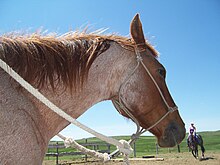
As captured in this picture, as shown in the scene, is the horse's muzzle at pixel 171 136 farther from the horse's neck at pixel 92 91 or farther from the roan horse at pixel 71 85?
the horse's neck at pixel 92 91

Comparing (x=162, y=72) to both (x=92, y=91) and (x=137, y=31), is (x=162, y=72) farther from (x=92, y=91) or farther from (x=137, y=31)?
(x=92, y=91)

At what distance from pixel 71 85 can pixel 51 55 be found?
267 millimetres

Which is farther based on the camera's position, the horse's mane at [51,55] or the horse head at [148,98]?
the horse head at [148,98]

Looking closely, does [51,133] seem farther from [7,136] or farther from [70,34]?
[70,34]

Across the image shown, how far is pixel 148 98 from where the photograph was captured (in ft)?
7.39

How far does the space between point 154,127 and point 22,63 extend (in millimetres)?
1362

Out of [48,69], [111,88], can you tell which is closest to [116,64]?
[111,88]

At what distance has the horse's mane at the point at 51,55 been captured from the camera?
168cm

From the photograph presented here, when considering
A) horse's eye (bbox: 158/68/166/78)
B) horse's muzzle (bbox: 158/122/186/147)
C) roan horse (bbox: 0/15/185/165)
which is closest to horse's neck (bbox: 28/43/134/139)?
roan horse (bbox: 0/15/185/165)

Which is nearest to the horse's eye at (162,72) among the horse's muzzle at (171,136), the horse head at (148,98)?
the horse head at (148,98)

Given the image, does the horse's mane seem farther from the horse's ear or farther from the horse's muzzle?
the horse's muzzle

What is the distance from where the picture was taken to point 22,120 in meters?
1.51

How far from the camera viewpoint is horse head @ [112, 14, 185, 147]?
87.7 inches

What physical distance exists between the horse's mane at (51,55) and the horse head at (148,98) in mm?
359
